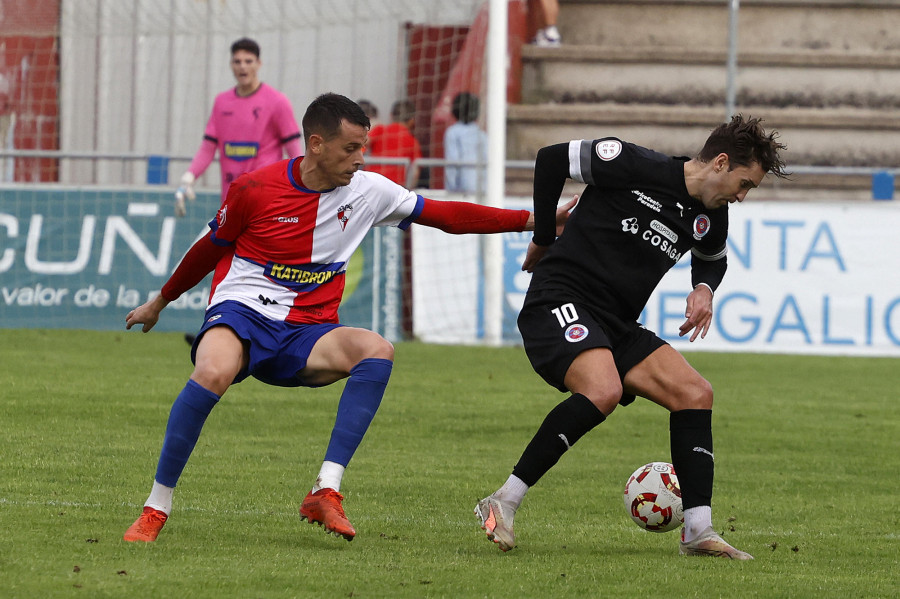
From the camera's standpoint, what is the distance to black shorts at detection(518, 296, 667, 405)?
17.2ft

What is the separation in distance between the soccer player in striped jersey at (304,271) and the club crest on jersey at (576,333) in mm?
576

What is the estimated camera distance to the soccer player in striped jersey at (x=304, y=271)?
5184 millimetres

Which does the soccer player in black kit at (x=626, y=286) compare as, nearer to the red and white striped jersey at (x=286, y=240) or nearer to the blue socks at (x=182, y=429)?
the red and white striped jersey at (x=286, y=240)

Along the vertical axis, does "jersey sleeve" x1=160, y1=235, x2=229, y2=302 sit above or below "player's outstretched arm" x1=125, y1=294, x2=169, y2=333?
above

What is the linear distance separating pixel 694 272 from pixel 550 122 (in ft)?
35.7

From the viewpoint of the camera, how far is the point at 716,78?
16.8 metres

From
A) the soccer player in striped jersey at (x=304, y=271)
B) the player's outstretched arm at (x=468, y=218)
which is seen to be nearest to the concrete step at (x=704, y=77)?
the player's outstretched arm at (x=468, y=218)

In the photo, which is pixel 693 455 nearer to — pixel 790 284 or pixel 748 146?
pixel 748 146

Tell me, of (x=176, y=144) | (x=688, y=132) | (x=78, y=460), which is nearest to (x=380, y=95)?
(x=176, y=144)

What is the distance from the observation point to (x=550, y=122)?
1636cm

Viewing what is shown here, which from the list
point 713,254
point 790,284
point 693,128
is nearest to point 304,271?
point 713,254

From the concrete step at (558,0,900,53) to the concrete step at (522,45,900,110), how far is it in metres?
0.77

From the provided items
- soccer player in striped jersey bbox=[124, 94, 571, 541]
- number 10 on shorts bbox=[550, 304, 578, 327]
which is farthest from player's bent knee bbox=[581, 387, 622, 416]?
soccer player in striped jersey bbox=[124, 94, 571, 541]

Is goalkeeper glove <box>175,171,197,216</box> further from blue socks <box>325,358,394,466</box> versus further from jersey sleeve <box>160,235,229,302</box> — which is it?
blue socks <box>325,358,394,466</box>
